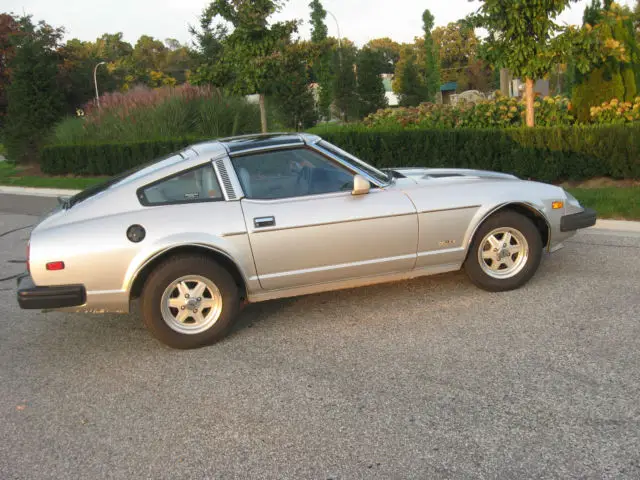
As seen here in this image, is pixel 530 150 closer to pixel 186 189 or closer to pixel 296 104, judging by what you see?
pixel 186 189

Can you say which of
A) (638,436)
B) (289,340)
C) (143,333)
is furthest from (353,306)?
(638,436)

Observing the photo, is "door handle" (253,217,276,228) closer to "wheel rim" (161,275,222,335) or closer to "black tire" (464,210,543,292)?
"wheel rim" (161,275,222,335)

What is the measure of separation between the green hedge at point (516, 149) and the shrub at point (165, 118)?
671 cm

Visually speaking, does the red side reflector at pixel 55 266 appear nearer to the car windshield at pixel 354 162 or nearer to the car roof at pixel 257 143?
the car roof at pixel 257 143

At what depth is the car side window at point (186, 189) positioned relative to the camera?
4973mm

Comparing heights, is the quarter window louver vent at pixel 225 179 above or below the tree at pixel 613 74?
below

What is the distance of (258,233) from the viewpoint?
494cm

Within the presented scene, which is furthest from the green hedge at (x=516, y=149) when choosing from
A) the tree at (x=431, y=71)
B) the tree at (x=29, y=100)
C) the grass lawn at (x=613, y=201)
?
the tree at (x=431, y=71)

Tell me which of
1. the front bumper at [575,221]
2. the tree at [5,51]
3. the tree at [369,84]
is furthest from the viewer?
the tree at [369,84]

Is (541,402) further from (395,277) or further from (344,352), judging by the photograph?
(395,277)

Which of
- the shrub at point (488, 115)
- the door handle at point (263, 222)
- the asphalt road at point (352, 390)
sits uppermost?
the shrub at point (488, 115)

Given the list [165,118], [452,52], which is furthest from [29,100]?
[452,52]

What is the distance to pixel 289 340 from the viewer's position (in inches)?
196

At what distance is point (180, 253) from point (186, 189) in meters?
0.53
